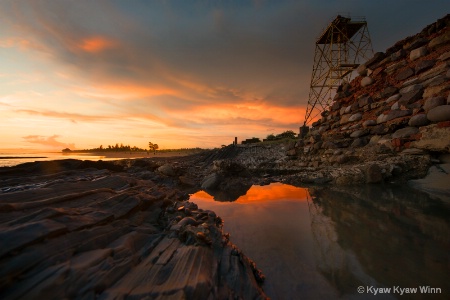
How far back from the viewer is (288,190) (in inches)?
274

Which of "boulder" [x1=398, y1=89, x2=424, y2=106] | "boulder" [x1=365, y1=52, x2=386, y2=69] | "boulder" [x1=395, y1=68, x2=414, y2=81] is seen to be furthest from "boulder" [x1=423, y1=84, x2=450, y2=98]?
"boulder" [x1=365, y1=52, x2=386, y2=69]

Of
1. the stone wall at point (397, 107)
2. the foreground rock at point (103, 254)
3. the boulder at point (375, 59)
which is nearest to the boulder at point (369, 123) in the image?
the stone wall at point (397, 107)

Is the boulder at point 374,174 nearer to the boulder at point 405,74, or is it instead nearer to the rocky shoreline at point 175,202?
the rocky shoreline at point 175,202

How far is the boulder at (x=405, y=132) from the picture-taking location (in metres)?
7.26

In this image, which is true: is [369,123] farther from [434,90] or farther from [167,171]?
[167,171]

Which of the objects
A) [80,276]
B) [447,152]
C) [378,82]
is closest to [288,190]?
[447,152]

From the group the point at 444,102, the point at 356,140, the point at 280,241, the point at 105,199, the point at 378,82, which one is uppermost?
the point at 378,82

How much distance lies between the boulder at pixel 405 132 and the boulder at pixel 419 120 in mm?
174

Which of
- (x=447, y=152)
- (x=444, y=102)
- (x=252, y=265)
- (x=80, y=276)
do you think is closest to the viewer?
(x=80, y=276)

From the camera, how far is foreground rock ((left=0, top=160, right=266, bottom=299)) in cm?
156

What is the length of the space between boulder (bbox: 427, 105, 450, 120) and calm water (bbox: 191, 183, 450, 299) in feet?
9.05

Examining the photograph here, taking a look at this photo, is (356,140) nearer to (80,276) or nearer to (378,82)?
(378,82)

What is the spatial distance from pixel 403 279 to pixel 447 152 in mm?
6266

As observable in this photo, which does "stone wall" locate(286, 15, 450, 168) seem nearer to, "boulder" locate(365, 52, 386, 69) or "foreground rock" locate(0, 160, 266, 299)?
"boulder" locate(365, 52, 386, 69)
